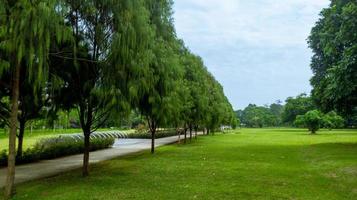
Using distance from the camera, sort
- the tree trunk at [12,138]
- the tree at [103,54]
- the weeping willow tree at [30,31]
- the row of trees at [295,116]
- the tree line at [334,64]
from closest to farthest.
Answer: the weeping willow tree at [30,31], the tree trunk at [12,138], the tree at [103,54], the tree line at [334,64], the row of trees at [295,116]

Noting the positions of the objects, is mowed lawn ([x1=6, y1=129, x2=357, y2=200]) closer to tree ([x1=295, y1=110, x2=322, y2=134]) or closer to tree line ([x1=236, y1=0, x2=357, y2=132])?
tree line ([x1=236, y1=0, x2=357, y2=132])

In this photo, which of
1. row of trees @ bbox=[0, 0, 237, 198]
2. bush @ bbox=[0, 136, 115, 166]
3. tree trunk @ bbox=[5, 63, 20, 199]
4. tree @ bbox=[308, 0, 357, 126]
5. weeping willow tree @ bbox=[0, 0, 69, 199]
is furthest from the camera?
tree @ bbox=[308, 0, 357, 126]

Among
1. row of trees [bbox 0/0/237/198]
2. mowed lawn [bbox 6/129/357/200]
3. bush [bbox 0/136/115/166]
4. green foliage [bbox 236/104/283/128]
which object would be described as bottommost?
mowed lawn [bbox 6/129/357/200]

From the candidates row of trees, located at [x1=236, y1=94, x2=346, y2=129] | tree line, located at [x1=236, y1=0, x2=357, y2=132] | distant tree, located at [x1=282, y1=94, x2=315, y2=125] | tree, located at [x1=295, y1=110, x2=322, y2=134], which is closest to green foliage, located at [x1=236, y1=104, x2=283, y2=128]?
row of trees, located at [x1=236, y1=94, x2=346, y2=129]

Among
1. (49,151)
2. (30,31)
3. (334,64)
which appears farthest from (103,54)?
(334,64)

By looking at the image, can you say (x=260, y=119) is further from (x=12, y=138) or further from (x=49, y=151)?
(x=12, y=138)

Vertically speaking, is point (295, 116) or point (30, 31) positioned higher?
point (295, 116)

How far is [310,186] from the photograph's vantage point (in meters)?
11.3

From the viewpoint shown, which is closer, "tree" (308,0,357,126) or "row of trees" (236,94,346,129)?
"tree" (308,0,357,126)

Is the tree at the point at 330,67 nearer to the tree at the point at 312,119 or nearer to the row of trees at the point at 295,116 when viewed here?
the row of trees at the point at 295,116

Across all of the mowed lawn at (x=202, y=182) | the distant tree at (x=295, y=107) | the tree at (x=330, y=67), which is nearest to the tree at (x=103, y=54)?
the mowed lawn at (x=202, y=182)

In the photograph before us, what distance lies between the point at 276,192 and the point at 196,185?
207 centimetres

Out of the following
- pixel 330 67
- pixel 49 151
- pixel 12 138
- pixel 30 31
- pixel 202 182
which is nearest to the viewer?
pixel 30 31

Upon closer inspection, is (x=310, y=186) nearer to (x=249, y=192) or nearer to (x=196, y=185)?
(x=249, y=192)
